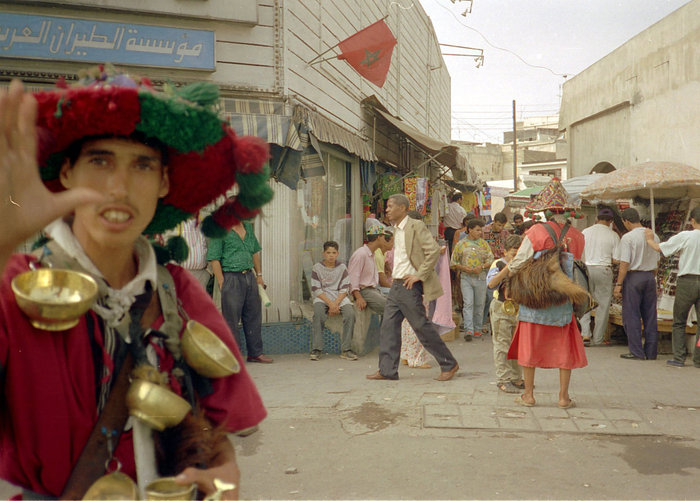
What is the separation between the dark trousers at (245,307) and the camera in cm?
785

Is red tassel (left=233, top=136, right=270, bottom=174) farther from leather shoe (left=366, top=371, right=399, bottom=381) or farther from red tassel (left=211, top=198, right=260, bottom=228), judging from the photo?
leather shoe (left=366, top=371, right=399, bottom=381)

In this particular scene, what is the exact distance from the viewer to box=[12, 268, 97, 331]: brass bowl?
1386mm

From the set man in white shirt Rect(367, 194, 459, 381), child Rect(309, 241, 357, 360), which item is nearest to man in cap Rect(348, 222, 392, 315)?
child Rect(309, 241, 357, 360)

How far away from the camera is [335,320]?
346 inches

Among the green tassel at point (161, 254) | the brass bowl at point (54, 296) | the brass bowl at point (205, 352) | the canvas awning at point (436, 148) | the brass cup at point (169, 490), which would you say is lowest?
the brass cup at point (169, 490)

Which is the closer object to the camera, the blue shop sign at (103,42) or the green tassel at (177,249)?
the green tassel at (177,249)

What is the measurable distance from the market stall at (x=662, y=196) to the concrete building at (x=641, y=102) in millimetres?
1352

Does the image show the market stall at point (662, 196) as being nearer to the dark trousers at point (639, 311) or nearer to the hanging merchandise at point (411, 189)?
the dark trousers at point (639, 311)

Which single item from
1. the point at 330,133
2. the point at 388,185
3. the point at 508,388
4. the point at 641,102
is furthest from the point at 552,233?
the point at 641,102

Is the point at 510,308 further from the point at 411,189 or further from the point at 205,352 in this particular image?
the point at 411,189

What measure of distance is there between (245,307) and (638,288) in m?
5.06

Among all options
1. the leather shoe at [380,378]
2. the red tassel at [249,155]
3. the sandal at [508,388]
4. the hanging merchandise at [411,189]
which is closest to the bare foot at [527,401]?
the sandal at [508,388]

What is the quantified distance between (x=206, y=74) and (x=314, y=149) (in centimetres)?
170

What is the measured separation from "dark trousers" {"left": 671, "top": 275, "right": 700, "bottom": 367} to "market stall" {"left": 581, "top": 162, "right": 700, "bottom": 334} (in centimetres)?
56
